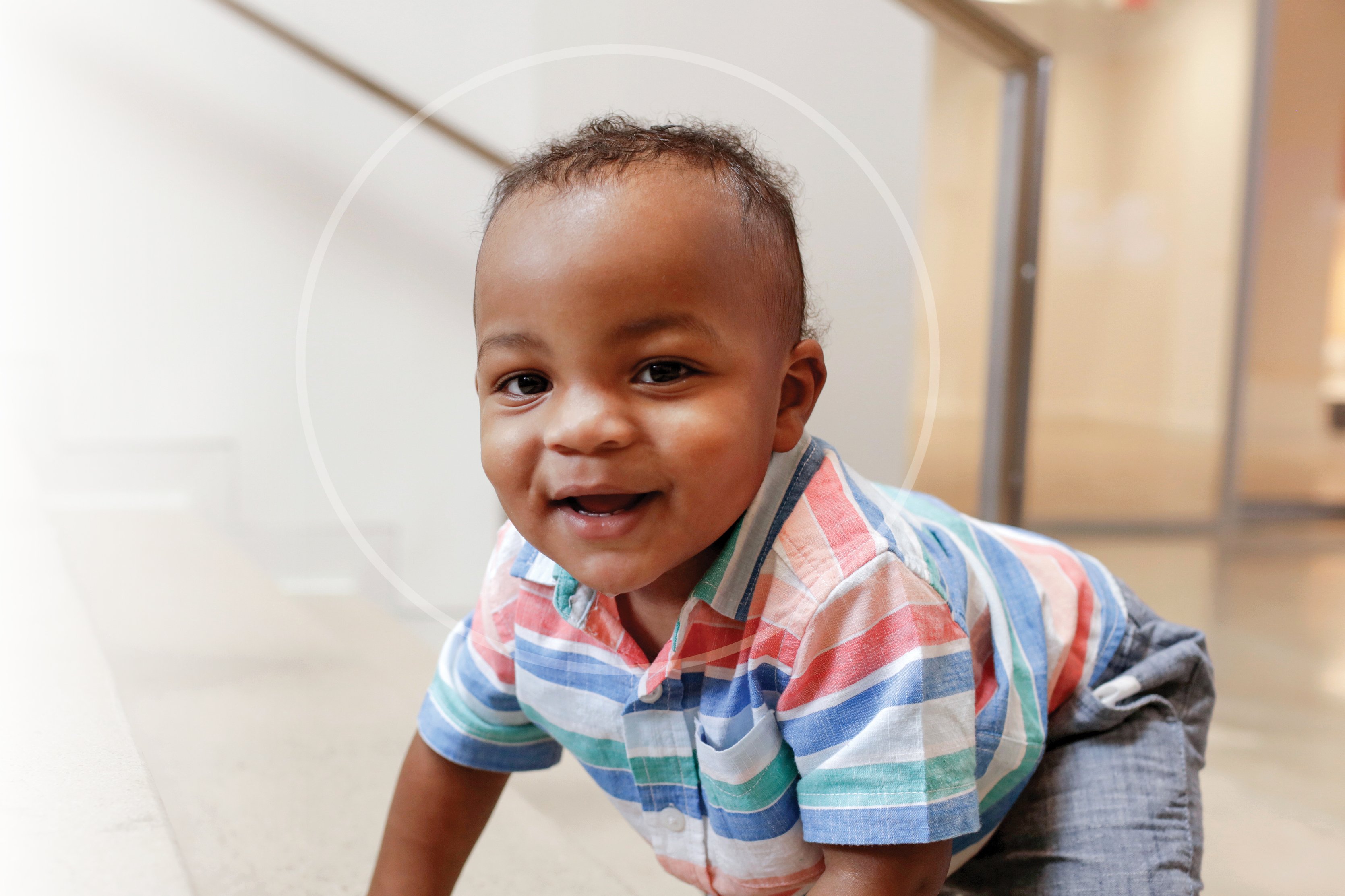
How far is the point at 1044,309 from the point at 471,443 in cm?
171

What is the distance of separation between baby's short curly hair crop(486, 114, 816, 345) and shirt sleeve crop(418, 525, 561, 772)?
170 mm

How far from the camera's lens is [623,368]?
1.22 ft

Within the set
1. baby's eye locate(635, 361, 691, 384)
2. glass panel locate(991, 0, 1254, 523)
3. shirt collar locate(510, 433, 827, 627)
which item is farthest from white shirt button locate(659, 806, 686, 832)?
glass panel locate(991, 0, 1254, 523)

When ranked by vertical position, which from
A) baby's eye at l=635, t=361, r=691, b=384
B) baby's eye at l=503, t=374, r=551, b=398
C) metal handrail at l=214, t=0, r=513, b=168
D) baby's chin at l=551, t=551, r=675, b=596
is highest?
metal handrail at l=214, t=0, r=513, b=168

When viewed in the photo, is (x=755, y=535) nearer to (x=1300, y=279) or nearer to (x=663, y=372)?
(x=663, y=372)

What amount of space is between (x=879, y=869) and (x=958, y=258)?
36.7 inches

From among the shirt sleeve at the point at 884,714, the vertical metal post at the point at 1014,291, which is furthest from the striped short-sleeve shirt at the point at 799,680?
the vertical metal post at the point at 1014,291

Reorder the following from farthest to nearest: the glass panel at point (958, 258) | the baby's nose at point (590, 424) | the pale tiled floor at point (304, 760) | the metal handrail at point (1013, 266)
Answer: the metal handrail at point (1013, 266), the glass panel at point (958, 258), the pale tiled floor at point (304, 760), the baby's nose at point (590, 424)

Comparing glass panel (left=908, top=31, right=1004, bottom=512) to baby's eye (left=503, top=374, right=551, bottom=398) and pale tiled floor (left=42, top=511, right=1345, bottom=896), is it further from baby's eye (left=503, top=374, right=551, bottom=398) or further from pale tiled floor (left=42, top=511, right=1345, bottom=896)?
pale tiled floor (left=42, top=511, right=1345, bottom=896)

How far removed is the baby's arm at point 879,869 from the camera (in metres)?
0.41

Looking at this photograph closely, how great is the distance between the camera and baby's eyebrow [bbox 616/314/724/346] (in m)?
0.37

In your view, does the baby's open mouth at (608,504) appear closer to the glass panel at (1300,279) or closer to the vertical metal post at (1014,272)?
the vertical metal post at (1014,272)

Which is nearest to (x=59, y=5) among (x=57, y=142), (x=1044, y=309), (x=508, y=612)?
(x=57, y=142)
